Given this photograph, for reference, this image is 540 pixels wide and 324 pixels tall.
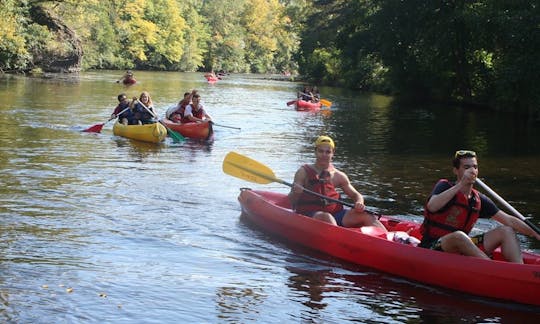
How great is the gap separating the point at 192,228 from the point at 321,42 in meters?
52.6

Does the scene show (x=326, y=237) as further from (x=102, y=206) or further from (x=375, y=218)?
(x=102, y=206)

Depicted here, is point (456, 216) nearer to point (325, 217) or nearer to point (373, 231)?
point (373, 231)

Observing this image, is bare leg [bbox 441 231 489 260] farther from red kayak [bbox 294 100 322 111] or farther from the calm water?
red kayak [bbox 294 100 322 111]

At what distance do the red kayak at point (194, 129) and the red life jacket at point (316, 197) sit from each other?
8.93m

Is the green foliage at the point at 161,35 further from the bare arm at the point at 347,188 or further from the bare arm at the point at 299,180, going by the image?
the bare arm at the point at 347,188

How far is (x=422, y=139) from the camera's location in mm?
19656

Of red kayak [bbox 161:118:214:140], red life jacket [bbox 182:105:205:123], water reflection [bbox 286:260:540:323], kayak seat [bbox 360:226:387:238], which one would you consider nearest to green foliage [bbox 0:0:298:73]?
red life jacket [bbox 182:105:205:123]

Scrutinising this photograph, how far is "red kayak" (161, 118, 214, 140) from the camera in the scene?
17422 millimetres

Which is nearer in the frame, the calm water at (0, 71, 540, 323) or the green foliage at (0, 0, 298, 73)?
the calm water at (0, 71, 540, 323)

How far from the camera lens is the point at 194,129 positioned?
57.6 ft

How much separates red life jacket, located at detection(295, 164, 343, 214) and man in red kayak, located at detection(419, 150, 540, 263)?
1563 millimetres

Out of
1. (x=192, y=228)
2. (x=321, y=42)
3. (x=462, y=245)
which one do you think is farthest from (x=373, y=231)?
(x=321, y=42)

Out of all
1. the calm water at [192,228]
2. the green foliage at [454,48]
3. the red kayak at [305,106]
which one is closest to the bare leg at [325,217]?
the calm water at [192,228]

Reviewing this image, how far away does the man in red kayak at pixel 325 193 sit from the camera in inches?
326
